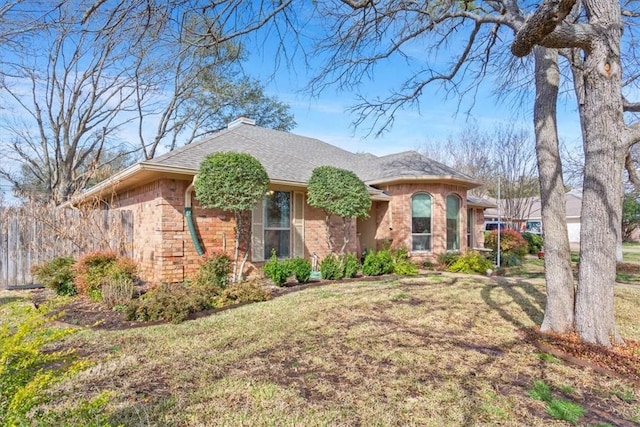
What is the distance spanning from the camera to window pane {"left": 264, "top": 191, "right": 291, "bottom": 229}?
31.9ft

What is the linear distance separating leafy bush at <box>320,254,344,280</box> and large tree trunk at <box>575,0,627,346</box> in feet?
19.0

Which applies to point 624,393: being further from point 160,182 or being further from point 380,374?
point 160,182

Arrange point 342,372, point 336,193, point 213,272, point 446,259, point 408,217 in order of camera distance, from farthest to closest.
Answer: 1. point 408,217
2. point 446,259
3. point 336,193
4. point 213,272
5. point 342,372

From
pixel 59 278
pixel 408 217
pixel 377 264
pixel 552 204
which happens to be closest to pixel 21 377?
pixel 552 204

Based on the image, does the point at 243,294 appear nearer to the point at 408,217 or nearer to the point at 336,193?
the point at 336,193

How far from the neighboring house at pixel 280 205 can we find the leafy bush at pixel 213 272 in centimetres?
86

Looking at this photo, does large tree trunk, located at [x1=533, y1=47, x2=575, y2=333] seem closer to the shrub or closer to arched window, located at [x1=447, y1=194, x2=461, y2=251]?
the shrub

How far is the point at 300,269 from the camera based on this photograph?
336 inches

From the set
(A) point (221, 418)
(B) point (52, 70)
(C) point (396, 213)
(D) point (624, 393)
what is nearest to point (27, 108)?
(B) point (52, 70)

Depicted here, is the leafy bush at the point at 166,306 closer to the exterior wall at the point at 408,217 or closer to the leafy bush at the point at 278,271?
the leafy bush at the point at 278,271

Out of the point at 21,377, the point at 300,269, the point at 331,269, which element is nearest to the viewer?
the point at 21,377

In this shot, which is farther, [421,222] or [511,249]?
[511,249]

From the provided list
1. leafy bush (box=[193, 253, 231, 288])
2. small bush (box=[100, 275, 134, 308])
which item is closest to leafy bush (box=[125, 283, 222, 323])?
small bush (box=[100, 275, 134, 308])

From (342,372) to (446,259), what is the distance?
931 cm
